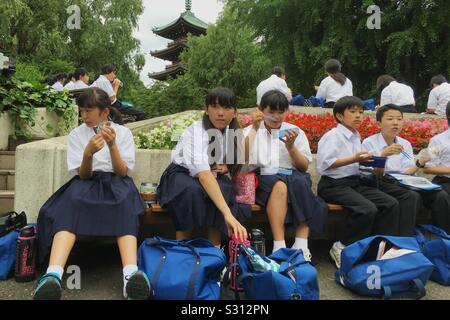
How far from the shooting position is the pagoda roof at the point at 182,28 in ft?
121

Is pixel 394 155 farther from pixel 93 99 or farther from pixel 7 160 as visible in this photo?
pixel 7 160

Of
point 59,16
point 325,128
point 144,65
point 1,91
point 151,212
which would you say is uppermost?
point 59,16

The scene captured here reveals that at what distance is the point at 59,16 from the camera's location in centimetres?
1750

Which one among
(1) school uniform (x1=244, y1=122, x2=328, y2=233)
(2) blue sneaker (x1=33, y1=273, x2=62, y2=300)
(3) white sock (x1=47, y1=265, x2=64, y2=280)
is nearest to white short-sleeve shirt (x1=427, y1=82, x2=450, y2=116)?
(1) school uniform (x1=244, y1=122, x2=328, y2=233)

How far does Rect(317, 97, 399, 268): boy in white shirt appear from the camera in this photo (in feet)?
11.3

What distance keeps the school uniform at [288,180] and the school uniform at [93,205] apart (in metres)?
1.04

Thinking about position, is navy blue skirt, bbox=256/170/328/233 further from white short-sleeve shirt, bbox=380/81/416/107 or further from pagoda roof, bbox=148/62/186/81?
pagoda roof, bbox=148/62/186/81

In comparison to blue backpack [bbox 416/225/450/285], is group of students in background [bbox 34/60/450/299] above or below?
above

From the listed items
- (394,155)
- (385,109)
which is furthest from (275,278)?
(385,109)
